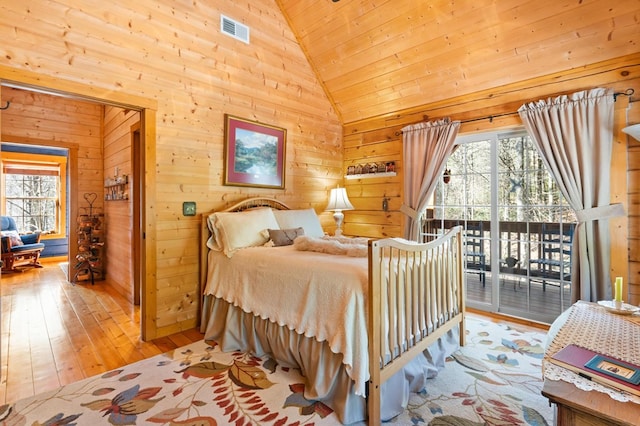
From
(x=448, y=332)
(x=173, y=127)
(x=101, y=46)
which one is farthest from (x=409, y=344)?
(x=101, y=46)

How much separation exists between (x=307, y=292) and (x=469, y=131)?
274cm

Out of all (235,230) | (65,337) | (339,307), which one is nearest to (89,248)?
(65,337)

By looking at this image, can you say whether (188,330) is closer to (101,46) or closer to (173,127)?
(173,127)

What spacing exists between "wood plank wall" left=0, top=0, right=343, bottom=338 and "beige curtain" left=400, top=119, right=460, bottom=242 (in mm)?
1430

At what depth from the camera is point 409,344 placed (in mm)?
1953

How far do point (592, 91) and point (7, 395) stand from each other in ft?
16.2

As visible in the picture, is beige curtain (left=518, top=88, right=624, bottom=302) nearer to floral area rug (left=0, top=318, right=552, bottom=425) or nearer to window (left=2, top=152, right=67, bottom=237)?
floral area rug (left=0, top=318, right=552, bottom=425)

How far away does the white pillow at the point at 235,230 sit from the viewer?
2.77 meters

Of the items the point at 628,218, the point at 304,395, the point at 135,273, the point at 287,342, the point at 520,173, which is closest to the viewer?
the point at 304,395

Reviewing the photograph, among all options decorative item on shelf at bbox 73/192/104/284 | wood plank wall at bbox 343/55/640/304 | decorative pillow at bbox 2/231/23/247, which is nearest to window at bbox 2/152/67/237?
decorative pillow at bbox 2/231/23/247

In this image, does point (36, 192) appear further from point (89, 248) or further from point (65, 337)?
point (65, 337)

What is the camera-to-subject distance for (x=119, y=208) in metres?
4.33

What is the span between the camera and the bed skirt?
1728mm

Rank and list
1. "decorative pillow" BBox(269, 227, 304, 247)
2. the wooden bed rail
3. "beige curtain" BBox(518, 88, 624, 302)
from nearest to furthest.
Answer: the wooden bed rail, "beige curtain" BBox(518, 88, 624, 302), "decorative pillow" BBox(269, 227, 304, 247)
